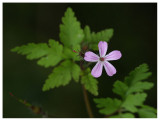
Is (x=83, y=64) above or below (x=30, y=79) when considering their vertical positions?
above

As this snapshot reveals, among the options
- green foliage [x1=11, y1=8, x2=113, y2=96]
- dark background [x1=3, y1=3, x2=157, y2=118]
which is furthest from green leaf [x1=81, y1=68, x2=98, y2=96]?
dark background [x1=3, y1=3, x2=157, y2=118]

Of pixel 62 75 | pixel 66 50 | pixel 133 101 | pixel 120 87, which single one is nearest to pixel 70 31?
pixel 66 50

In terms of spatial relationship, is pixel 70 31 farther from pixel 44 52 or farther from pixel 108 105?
pixel 108 105

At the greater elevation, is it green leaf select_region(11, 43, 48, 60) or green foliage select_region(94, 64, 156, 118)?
green leaf select_region(11, 43, 48, 60)

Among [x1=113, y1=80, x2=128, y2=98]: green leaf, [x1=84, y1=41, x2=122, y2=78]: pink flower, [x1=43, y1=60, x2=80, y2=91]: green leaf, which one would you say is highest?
[x1=84, y1=41, x2=122, y2=78]: pink flower

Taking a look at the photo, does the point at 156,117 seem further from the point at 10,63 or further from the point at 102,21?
the point at 10,63

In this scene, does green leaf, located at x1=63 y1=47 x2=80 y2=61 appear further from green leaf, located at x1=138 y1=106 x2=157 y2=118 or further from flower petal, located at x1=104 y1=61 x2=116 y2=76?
green leaf, located at x1=138 y1=106 x2=157 y2=118

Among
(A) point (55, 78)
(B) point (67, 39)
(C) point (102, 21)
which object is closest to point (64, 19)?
(B) point (67, 39)
